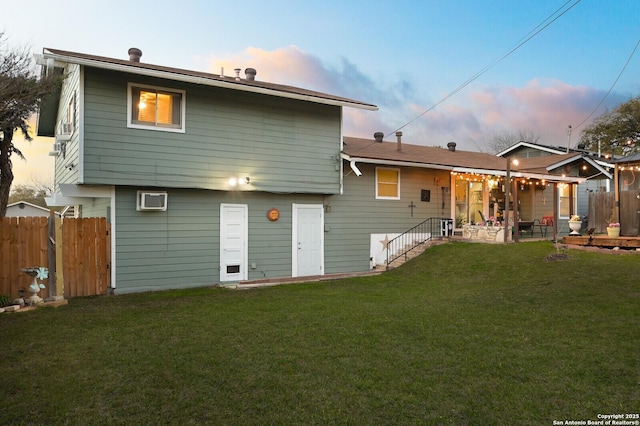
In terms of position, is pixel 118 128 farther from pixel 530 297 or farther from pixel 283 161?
pixel 530 297

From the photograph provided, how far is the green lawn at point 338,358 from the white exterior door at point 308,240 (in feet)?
11.8

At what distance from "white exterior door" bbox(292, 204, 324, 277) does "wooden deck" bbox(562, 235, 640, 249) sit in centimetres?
690

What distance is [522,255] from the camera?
10172 mm

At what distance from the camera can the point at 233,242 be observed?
1067 centimetres

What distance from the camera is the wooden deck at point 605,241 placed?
9773 mm

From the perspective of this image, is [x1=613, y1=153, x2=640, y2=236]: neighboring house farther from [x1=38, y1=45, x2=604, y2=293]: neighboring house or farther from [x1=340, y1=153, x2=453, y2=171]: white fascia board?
[x1=340, y1=153, x2=453, y2=171]: white fascia board

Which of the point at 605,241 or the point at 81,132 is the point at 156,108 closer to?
the point at 81,132

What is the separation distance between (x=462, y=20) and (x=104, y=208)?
511 inches

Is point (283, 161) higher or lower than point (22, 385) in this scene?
higher

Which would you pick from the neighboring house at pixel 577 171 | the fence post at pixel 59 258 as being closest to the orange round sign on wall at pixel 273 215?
the fence post at pixel 59 258

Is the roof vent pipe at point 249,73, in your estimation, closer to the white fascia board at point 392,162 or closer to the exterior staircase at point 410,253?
the white fascia board at point 392,162

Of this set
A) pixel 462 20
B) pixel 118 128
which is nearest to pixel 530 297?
pixel 118 128

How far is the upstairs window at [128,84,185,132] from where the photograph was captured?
9.34 meters

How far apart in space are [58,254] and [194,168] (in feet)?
11.2
